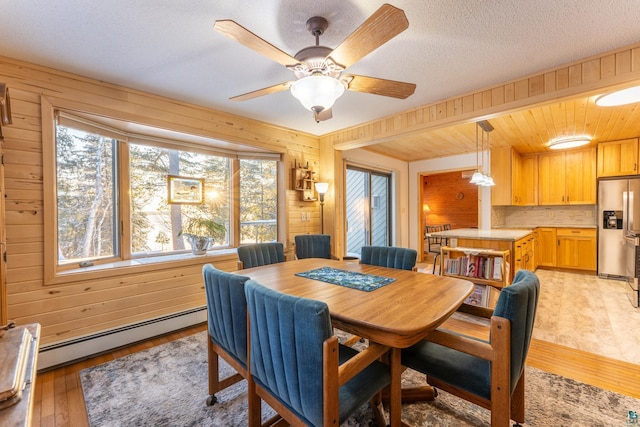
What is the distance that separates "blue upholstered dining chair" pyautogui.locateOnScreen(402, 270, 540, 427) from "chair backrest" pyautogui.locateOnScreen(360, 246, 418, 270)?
1026 millimetres

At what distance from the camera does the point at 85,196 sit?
103 inches

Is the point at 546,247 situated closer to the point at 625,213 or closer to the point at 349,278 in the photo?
the point at 625,213

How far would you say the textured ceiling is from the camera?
Answer: 1589 mm

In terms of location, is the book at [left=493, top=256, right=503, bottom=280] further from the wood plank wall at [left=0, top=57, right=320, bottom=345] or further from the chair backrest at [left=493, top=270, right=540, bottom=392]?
the wood plank wall at [left=0, top=57, right=320, bottom=345]

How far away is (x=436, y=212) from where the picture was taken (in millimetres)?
8562

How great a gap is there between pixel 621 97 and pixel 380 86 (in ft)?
8.05

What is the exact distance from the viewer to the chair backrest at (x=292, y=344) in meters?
1.01

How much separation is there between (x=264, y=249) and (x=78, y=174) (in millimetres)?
1858

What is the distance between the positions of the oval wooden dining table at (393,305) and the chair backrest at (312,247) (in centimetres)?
126

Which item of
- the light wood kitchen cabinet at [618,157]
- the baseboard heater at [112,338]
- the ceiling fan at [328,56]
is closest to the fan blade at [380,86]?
the ceiling fan at [328,56]

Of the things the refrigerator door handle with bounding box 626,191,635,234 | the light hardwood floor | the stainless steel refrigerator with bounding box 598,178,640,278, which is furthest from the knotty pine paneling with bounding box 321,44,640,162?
the light hardwood floor

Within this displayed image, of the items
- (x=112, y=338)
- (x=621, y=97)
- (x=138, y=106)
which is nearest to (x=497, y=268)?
(x=621, y=97)

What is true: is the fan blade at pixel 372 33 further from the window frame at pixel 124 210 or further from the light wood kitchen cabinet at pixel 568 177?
the light wood kitchen cabinet at pixel 568 177

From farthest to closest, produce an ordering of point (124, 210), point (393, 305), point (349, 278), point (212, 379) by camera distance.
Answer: point (124, 210) < point (349, 278) < point (212, 379) < point (393, 305)
